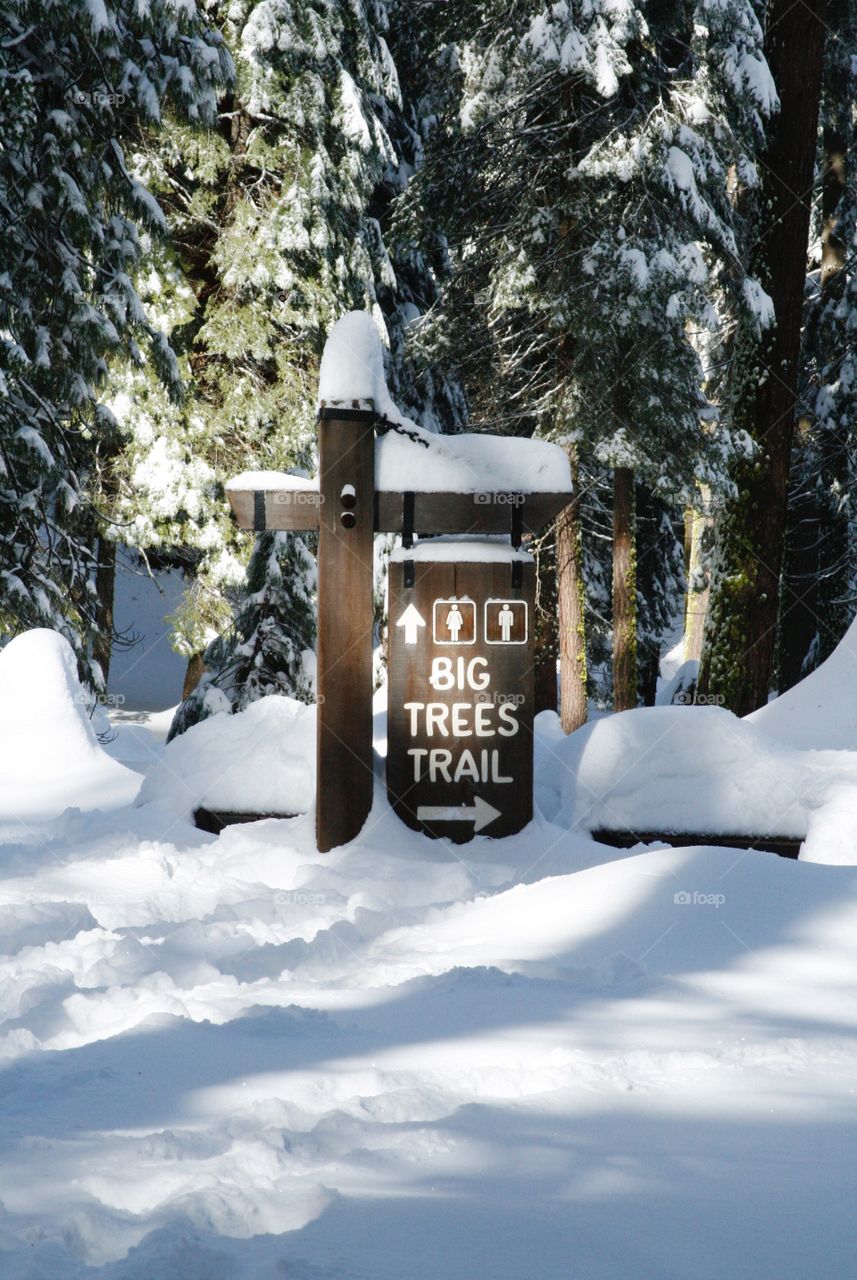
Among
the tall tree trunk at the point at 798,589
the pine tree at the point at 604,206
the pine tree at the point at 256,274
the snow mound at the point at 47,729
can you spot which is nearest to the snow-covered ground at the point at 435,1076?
the snow mound at the point at 47,729

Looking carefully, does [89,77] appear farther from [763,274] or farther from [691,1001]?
[691,1001]

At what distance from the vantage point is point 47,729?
10.2 m

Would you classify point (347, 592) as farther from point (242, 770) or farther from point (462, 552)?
point (242, 770)

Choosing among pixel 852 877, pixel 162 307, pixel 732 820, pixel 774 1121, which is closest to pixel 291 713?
pixel 732 820

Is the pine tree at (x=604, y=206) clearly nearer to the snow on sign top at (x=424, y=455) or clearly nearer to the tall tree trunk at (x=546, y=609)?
the tall tree trunk at (x=546, y=609)

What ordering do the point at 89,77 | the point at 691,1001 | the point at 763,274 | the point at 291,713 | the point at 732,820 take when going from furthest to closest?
the point at 763,274
the point at 89,77
the point at 291,713
the point at 732,820
the point at 691,1001

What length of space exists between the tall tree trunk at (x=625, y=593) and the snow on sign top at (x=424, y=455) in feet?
29.0

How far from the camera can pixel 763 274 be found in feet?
39.9

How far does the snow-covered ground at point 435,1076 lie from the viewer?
224cm

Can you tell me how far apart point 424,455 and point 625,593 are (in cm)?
961

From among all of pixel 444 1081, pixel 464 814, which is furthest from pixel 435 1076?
pixel 464 814

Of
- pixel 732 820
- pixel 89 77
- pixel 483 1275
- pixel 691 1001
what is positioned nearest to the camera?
pixel 483 1275

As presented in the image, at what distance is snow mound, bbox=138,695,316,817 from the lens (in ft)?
25.9

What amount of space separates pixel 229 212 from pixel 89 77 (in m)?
4.72
